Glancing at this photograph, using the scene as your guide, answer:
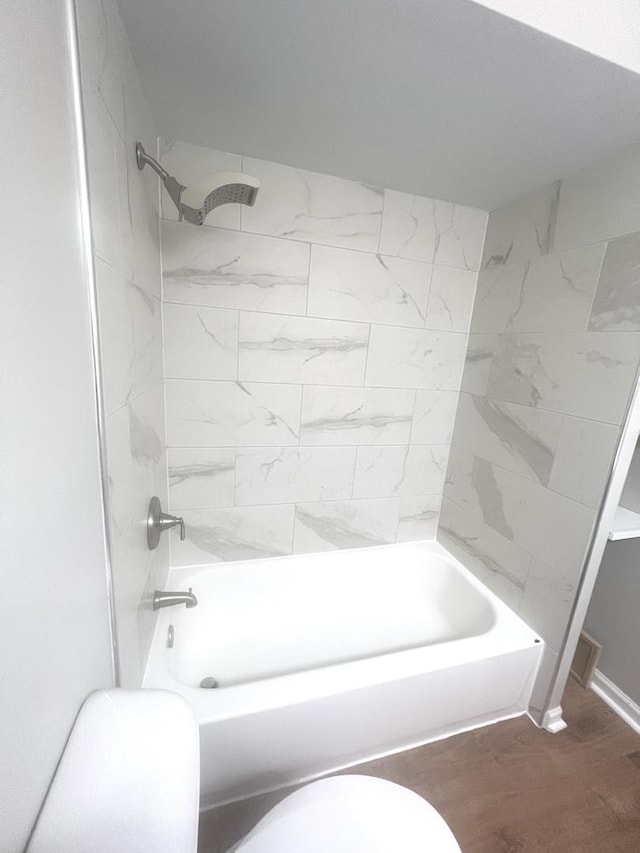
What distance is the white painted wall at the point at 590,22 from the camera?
68 cm

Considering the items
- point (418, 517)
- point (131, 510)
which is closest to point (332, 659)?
point (418, 517)

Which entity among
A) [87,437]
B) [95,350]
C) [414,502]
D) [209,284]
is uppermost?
[209,284]

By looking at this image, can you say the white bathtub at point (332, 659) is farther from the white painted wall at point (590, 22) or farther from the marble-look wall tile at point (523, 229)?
the white painted wall at point (590, 22)

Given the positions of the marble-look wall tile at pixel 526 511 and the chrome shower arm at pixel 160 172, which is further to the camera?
the marble-look wall tile at pixel 526 511

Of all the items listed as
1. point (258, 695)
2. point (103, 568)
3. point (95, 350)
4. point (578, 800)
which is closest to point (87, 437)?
point (95, 350)

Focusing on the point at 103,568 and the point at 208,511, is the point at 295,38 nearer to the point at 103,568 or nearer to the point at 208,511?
the point at 103,568

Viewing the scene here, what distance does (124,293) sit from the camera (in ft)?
2.68

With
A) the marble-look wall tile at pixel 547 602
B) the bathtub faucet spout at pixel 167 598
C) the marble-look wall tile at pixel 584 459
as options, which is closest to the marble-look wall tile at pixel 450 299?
the marble-look wall tile at pixel 584 459

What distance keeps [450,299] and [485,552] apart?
1.21 m

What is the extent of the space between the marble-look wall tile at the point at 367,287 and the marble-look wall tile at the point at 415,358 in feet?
0.23

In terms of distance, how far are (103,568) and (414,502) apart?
1518 millimetres

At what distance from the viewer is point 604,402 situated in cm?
113

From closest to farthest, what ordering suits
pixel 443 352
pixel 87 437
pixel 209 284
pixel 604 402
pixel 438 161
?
pixel 87 437
pixel 604 402
pixel 438 161
pixel 209 284
pixel 443 352

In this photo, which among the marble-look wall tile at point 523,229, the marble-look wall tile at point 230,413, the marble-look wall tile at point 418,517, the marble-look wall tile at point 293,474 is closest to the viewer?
the marble-look wall tile at point 523,229
